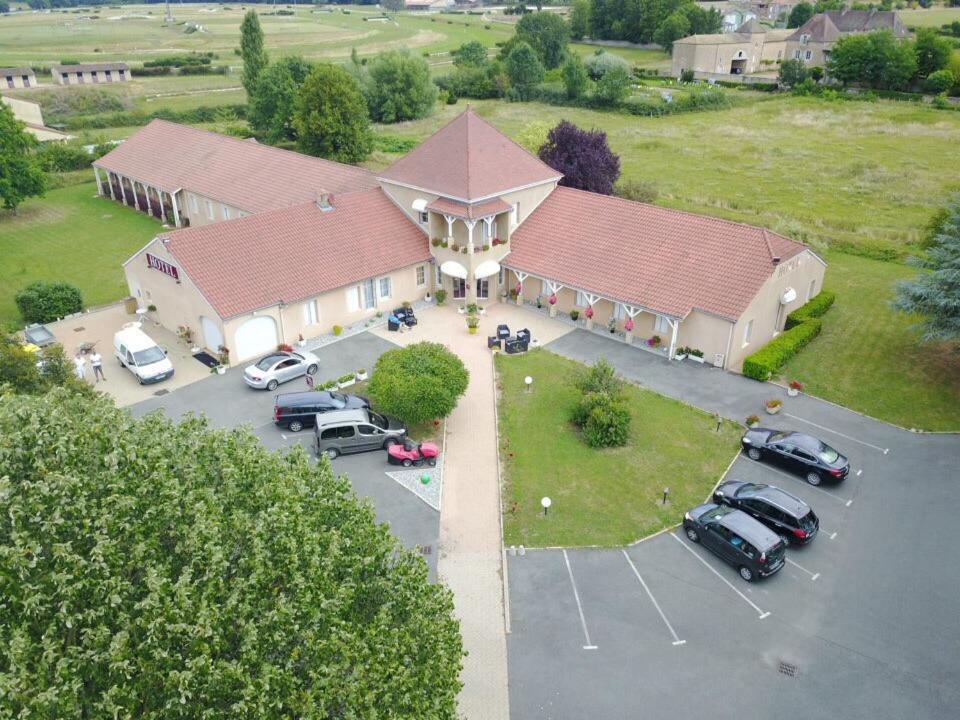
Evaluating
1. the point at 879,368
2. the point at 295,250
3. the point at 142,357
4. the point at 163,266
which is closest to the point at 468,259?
the point at 295,250

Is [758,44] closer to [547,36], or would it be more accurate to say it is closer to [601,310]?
[547,36]

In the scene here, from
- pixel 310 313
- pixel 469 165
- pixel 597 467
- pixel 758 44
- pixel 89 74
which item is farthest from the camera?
pixel 758 44

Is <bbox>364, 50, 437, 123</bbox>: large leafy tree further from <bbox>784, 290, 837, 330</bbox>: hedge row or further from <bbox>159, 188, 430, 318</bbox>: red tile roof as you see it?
<bbox>784, 290, 837, 330</bbox>: hedge row

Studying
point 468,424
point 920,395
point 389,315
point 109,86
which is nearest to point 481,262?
point 389,315

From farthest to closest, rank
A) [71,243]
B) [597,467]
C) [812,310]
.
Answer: [71,243] → [812,310] → [597,467]

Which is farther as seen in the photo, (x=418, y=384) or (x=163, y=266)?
(x=163, y=266)

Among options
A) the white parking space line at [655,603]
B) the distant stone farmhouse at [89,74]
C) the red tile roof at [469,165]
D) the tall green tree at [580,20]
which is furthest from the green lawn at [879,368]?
the tall green tree at [580,20]

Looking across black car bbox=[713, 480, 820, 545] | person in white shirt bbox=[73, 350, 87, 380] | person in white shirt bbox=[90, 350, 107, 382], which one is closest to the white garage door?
person in white shirt bbox=[90, 350, 107, 382]
